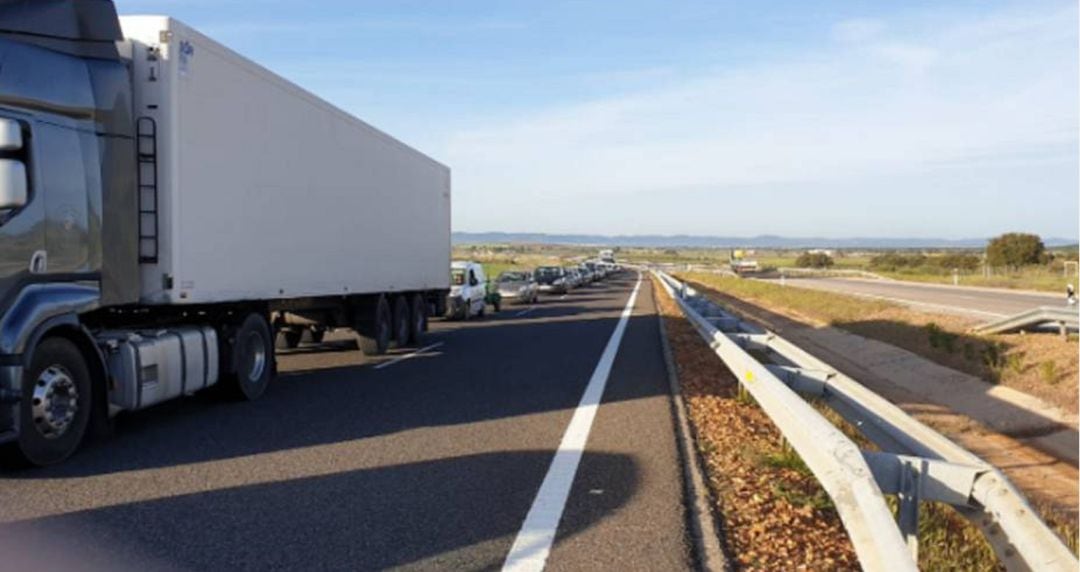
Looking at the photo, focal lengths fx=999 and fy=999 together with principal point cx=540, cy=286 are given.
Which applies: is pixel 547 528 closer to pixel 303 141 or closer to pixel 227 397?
pixel 227 397

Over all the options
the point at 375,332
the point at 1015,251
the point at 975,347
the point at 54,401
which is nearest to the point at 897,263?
the point at 1015,251

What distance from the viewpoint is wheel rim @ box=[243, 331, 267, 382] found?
38.5ft

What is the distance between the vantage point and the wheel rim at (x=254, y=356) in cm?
1174

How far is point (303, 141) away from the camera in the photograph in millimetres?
13609

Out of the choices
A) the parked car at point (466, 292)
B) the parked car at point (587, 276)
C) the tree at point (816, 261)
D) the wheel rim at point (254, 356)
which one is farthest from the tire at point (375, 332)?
the tree at point (816, 261)

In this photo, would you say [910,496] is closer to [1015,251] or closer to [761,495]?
[761,495]

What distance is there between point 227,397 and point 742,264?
9276cm

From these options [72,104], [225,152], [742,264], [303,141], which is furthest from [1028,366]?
[742,264]

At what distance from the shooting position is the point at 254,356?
12062mm

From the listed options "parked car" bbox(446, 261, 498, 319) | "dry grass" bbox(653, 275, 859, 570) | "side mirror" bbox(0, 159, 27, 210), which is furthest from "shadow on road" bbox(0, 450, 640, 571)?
"parked car" bbox(446, 261, 498, 319)

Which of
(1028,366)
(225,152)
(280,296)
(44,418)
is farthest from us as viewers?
(1028,366)

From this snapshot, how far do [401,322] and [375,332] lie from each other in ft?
7.05

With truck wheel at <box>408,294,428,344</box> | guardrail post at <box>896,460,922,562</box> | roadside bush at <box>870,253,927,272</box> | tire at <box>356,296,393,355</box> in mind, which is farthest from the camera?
roadside bush at <box>870,253,927,272</box>

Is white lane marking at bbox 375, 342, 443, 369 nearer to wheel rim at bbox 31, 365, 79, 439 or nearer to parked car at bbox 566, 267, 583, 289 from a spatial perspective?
wheel rim at bbox 31, 365, 79, 439
